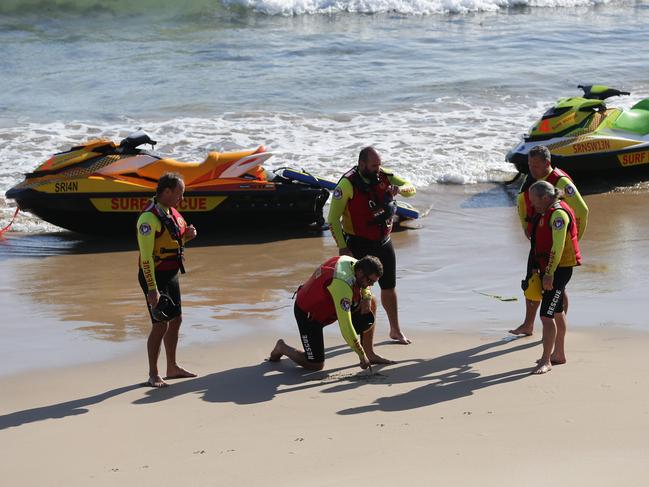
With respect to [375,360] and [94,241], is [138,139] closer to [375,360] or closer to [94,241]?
[94,241]

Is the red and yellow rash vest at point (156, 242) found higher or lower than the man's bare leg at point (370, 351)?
higher

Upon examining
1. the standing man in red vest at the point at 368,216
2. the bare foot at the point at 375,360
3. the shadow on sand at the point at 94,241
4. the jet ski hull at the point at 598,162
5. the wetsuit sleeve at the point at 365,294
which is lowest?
the shadow on sand at the point at 94,241

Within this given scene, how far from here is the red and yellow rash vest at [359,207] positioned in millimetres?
7535

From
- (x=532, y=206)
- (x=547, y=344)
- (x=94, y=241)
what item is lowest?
(x=94, y=241)

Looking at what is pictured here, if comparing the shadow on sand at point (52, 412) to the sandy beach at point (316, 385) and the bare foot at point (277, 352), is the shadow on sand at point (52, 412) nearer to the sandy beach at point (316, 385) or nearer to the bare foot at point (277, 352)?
the sandy beach at point (316, 385)

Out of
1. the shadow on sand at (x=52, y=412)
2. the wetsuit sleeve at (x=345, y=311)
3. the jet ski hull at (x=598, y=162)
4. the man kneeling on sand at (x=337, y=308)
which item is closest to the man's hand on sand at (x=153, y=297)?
the shadow on sand at (x=52, y=412)

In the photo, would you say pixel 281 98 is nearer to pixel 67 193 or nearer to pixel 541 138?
pixel 541 138

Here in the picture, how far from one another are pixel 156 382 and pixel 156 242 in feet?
3.01

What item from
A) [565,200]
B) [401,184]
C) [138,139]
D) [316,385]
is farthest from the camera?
[138,139]

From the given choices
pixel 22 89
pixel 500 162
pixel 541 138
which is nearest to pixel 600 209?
pixel 541 138

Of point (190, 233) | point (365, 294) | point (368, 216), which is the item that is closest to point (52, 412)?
point (190, 233)

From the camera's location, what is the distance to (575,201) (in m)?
7.51

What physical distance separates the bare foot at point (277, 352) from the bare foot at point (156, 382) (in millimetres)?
805

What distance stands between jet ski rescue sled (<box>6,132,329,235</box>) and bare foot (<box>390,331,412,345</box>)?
362 cm
